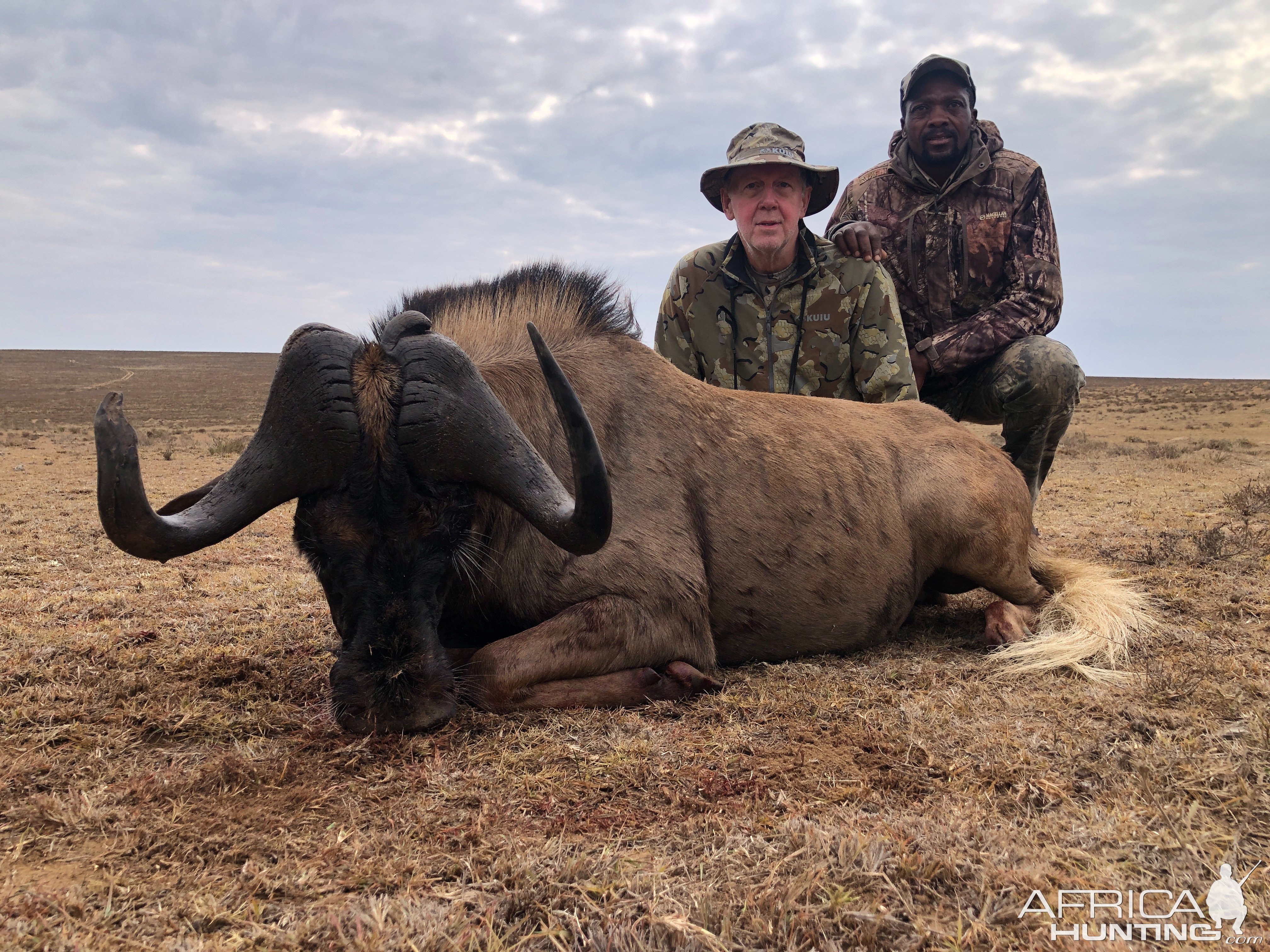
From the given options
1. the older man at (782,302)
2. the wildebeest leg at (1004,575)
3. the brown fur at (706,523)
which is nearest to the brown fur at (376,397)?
the brown fur at (706,523)

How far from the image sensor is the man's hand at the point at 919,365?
7242mm

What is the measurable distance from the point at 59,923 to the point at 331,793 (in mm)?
768

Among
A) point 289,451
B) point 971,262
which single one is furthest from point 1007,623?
point 971,262

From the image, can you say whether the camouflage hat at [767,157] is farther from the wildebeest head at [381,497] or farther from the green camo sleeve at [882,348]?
the wildebeest head at [381,497]

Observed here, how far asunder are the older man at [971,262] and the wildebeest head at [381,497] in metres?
4.63

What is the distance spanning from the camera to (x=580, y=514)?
113 inches

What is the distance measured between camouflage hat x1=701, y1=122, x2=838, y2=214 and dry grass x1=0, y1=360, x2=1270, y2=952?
3729 mm

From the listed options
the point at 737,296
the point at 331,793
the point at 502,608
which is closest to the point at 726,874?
the point at 331,793

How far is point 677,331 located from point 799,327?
1.04 m

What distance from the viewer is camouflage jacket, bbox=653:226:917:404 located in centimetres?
657

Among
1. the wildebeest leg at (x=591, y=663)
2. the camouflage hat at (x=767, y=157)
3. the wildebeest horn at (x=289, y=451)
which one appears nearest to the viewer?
the wildebeest horn at (x=289, y=451)

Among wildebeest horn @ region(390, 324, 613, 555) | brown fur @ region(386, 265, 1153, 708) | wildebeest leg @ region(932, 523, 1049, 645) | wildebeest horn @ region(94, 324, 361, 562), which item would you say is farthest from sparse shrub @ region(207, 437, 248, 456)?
wildebeest leg @ region(932, 523, 1049, 645)

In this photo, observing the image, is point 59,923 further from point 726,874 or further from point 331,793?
point 726,874

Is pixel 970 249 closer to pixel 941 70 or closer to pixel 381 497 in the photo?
pixel 941 70
